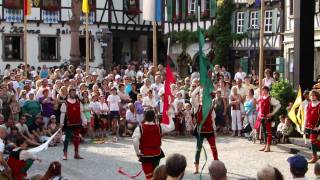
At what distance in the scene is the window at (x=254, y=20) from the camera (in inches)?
1292

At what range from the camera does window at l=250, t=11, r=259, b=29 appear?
32812 mm

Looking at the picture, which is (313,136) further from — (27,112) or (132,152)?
(27,112)

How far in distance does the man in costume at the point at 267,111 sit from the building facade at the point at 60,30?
2491cm

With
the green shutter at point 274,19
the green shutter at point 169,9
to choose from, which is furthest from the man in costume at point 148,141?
the green shutter at point 169,9

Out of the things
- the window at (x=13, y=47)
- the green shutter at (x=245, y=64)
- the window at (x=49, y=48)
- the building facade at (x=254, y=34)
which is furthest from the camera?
the window at (x=49, y=48)

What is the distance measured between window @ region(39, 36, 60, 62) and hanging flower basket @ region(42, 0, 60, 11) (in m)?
1.78

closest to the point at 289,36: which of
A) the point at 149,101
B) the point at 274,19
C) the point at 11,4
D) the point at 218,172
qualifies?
the point at 274,19

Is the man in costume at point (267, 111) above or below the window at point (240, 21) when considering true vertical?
below

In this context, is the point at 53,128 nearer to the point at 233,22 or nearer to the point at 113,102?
the point at 113,102

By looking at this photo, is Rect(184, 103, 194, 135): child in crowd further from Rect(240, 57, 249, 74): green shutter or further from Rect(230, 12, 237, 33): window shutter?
Rect(230, 12, 237, 33): window shutter

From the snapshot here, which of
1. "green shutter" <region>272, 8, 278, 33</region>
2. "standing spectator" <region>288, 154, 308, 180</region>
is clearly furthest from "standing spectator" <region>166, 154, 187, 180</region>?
"green shutter" <region>272, 8, 278, 33</region>

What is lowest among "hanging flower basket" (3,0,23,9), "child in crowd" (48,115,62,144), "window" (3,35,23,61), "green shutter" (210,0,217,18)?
"child in crowd" (48,115,62,144)

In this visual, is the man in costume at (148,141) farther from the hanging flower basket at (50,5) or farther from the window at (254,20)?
the hanging flower basket at (50,5)

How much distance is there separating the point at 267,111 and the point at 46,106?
256 inches
